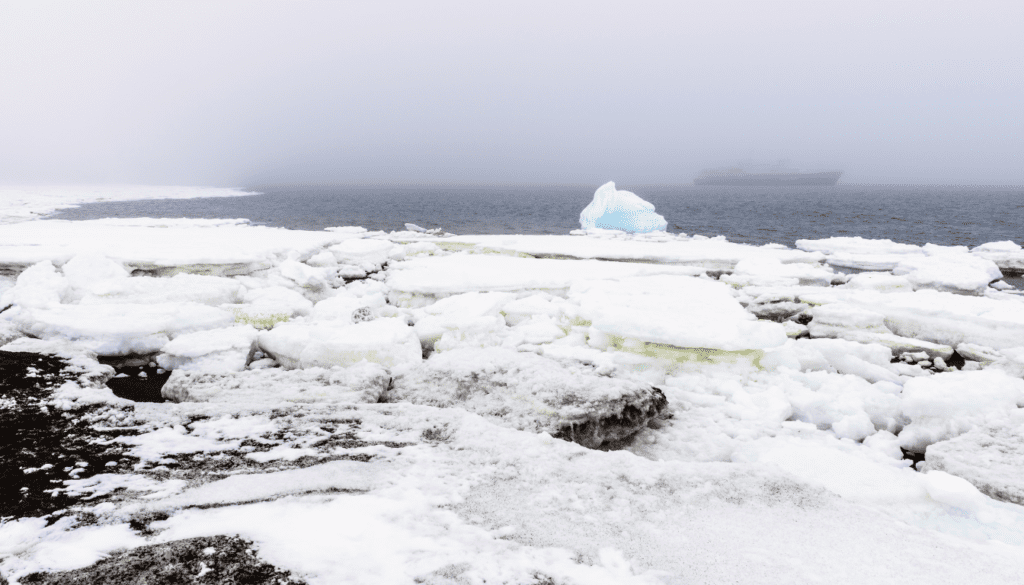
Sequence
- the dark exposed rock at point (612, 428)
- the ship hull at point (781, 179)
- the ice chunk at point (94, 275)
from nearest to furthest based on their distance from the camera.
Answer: the dark exposed rock at point (612, 428), the ice chunk at point (94, 275), the ship hull at point (781, 179)

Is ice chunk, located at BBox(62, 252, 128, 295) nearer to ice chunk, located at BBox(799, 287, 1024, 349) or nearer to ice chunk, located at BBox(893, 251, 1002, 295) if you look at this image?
ice chunk, located at BBox(799, 287, 1024, 349)

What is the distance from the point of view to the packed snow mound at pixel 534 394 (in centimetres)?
271

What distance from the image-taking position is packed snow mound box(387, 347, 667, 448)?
2705 mm

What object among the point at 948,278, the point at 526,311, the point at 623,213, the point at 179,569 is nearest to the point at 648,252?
the point at 948,278

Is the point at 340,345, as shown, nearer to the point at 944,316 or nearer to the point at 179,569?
the point at 179,569

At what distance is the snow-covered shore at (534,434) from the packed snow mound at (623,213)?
43.7 ft

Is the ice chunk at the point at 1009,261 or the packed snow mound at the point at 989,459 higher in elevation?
the ice chunk at the point at 1009,261

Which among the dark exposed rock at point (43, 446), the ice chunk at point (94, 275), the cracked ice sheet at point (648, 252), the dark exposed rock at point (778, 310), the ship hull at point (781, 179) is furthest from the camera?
the ship hull at point (781, 179)

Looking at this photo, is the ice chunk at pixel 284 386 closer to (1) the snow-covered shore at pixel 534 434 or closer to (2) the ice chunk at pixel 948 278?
(1) the snow-covered shore at pixel 534 434

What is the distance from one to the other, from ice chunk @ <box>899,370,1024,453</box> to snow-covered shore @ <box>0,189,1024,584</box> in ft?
0.05

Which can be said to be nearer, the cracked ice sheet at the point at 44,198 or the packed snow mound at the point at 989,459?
the packed snow mound at the point at 989,459

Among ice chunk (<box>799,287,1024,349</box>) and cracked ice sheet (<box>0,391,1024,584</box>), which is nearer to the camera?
cracked ice sheet (<box>0,391,1024,584</box>)

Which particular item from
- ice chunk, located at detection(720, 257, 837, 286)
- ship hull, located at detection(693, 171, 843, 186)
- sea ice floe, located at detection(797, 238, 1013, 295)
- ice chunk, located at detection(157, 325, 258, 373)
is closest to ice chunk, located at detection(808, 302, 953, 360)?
ice chunk, located at detection(720, 257, 837, 286)

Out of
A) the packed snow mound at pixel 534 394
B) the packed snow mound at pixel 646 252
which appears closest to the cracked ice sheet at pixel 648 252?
the packed snow mound at pixel 646 252
